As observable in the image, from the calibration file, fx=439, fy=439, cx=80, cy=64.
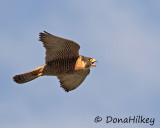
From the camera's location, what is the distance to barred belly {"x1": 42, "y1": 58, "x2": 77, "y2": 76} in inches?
619

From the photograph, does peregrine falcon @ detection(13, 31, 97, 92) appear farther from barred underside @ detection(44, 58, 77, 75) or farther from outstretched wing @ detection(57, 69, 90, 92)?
outstretched wing @ detection(57, 69, 90, 92)

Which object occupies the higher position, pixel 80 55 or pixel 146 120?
pixel 80 55

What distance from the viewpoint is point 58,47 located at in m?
15.4

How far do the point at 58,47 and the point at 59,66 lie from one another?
29.8 inches

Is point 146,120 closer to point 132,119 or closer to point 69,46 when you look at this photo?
point 132,119

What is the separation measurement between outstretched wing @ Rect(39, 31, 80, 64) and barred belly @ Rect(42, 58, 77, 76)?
14 centimetres

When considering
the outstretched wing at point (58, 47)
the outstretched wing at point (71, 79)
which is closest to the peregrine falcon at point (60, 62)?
the outstretched wing at point (58, 47)

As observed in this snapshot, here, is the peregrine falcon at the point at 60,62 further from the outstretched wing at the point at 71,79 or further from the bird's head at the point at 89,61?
the outstretched wing at the point at 71,79

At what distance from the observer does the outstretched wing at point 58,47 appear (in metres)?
14.9

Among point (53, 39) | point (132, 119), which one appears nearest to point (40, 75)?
point (53, 39)

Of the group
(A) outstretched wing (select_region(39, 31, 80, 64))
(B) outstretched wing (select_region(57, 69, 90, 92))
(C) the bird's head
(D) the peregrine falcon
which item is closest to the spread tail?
(D) the peregrine falcon

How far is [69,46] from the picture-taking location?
15430mm

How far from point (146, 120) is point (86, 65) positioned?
2.92m

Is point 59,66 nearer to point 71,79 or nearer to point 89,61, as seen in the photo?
point 89,61
